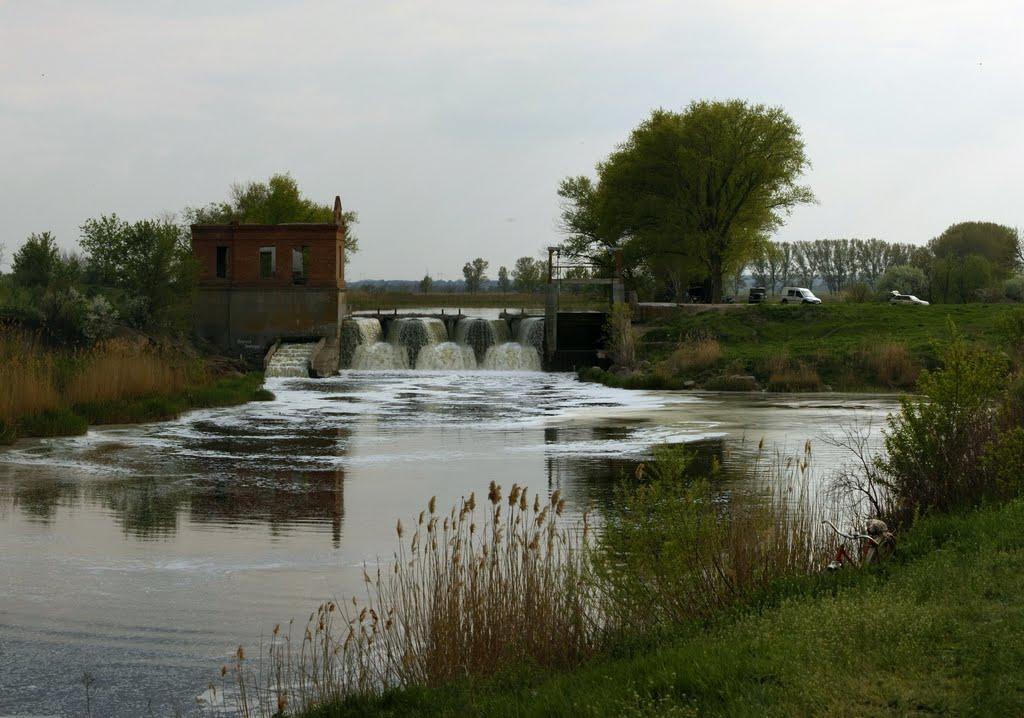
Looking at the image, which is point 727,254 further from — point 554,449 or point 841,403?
point 554,449

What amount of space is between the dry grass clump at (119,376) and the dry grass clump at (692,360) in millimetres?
17017

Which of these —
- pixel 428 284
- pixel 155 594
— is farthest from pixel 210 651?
pixel 428 284

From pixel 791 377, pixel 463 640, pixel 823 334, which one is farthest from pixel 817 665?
pixel 823 334

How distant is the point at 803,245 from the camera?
125812 mm

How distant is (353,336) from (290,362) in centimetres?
521

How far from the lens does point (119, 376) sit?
26719 millimetres

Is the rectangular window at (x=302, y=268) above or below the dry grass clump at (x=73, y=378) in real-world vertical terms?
above

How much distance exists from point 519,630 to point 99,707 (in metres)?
2.85

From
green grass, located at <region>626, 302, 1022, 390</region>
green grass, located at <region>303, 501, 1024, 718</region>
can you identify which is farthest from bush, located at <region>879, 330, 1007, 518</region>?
green grass, located at <region>626, 302, 1022, 390</region>

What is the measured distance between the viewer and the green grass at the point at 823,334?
3759cm

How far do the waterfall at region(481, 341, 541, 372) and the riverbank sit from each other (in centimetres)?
482

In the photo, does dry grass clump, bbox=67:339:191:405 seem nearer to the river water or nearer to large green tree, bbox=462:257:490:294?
the river water

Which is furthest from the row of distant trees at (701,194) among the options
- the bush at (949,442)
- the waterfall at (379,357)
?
the bush at (949,442)

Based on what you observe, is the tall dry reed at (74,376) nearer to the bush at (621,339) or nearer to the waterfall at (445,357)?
the bush at (621,339)
